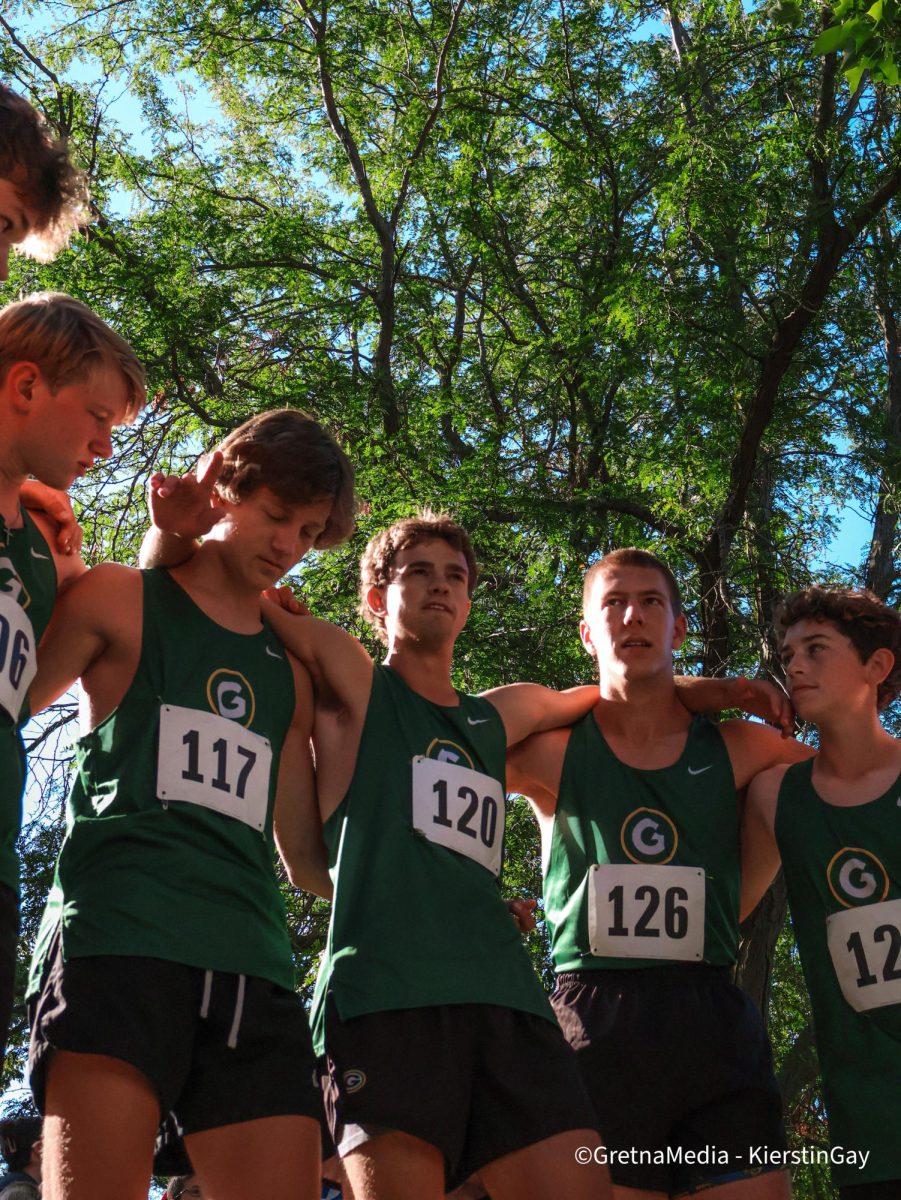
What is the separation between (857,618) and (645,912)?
129cm

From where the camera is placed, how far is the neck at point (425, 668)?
378cm

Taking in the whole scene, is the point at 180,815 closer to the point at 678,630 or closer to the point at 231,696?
the point at 231,696

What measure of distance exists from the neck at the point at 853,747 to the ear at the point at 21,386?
259 centimetres

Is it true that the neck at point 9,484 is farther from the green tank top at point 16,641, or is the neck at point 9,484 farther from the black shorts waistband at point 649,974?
the black shorts waistband at point 649,974

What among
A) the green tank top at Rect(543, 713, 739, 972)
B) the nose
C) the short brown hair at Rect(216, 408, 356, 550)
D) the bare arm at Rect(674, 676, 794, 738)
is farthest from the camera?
the bare arm at Rect(674, 676, 794, 738)

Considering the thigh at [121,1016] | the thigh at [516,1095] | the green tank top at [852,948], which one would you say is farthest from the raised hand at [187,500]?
the green tank top at [852,948]

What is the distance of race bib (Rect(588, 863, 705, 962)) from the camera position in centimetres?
370

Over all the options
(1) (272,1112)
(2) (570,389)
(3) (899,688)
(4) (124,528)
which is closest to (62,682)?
(1) (272,1112)

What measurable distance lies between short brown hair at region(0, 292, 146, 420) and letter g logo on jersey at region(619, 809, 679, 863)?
1973 mm

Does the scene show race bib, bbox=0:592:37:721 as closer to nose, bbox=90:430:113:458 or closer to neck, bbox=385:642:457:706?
nose, bbox=90:430:113:458

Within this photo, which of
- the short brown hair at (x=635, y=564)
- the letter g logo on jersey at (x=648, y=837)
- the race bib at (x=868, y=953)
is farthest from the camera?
the short brown hair at (x=635, y=564)

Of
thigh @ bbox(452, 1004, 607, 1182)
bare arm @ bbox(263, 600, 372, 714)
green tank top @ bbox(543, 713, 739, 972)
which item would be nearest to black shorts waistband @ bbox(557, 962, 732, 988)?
green tank top @ bbox(543, 713, 739, 972)

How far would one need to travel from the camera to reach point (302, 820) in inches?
139

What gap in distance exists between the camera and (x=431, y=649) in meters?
3.84
